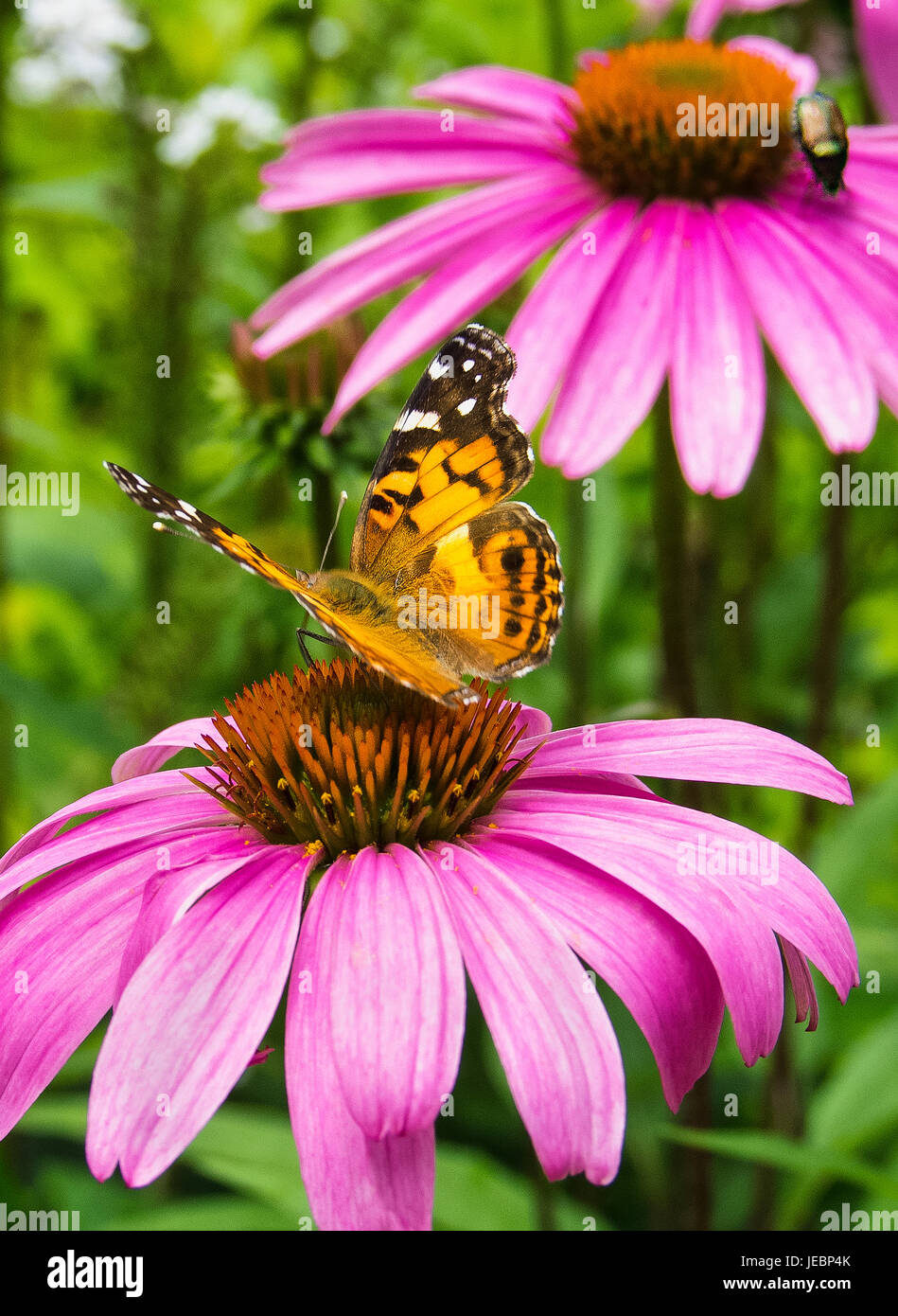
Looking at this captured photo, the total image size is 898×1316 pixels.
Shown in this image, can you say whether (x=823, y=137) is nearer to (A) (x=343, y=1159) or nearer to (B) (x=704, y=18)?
(B) (x=704, y=18)

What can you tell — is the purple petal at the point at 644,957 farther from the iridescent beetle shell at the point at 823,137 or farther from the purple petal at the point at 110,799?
the iridescent beetle shell at the point at 823,137

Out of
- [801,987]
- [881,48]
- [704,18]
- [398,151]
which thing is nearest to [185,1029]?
[801,987]

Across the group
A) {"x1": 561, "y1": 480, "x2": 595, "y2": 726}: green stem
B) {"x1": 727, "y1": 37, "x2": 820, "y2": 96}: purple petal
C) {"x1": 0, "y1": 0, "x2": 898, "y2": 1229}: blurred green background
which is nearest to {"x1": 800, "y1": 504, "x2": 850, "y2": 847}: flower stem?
{"x1": 0, "y1": 0, "x2": 898, "y2": 1229}: blurred green background

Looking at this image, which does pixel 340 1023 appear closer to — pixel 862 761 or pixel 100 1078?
pixel 100 1078

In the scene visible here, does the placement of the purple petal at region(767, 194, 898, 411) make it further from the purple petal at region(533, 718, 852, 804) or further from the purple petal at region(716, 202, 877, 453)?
the purple petal at region(533, 718, 852, 804)

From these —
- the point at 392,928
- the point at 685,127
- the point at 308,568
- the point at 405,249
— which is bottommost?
the point at 392,928
